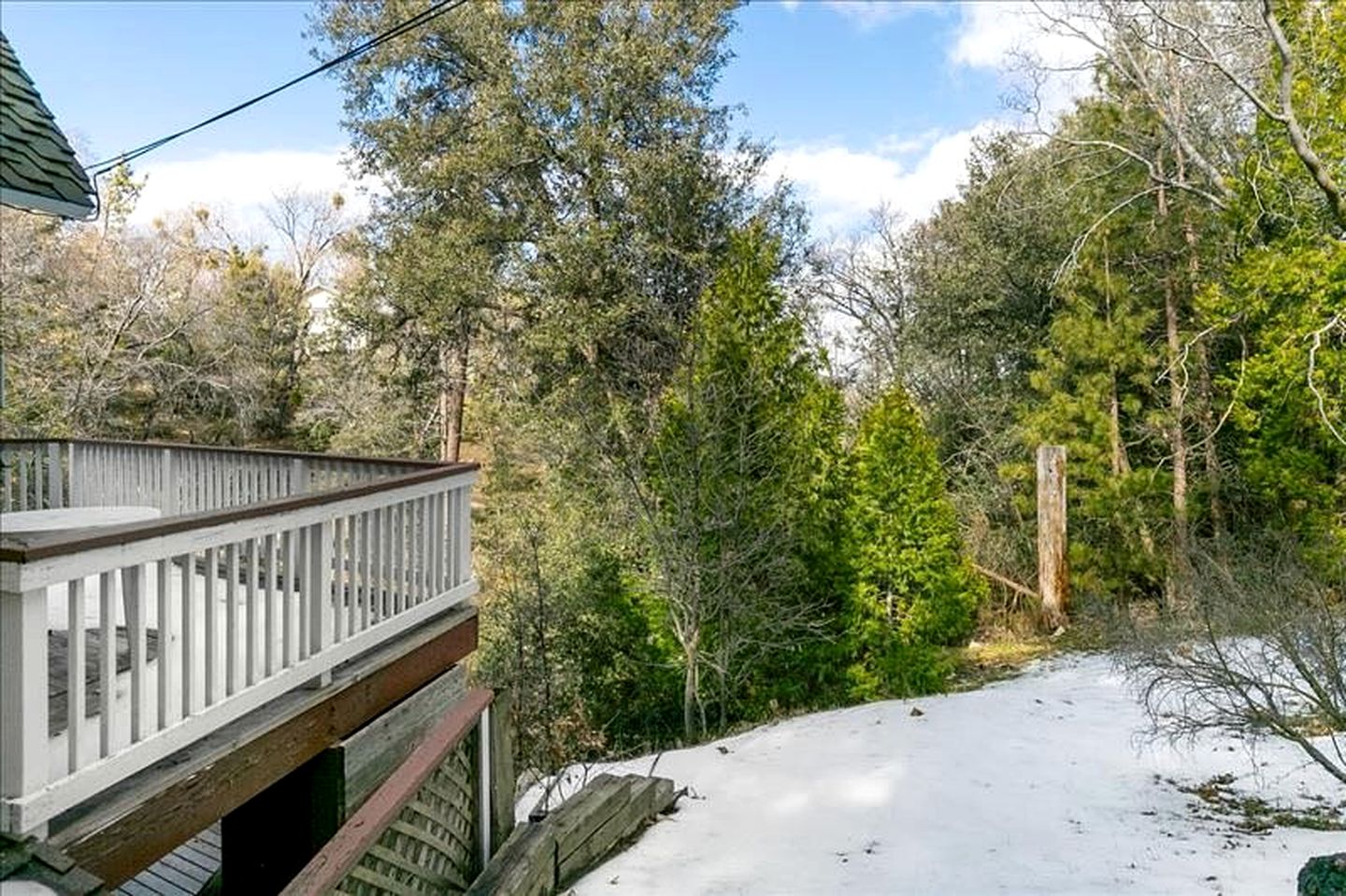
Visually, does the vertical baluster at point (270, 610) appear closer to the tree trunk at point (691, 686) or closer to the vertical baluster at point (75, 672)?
the vertical baluster at point (75, 672)

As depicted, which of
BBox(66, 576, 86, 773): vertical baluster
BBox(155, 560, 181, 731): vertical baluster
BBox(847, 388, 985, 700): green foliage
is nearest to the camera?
BBox(66, 576, 86, 773): vertical baluster

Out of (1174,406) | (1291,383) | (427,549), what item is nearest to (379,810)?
(427,549)

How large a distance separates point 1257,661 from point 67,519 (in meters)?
7.08

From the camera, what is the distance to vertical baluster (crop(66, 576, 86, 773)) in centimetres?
237

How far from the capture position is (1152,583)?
43.5 feet

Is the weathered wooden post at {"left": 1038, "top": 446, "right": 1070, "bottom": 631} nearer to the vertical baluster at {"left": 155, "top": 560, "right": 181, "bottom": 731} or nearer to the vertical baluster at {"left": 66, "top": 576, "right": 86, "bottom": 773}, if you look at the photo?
the vertical baluster at {"left": 155, "top": 560, "right": 181, "bottom": 731}

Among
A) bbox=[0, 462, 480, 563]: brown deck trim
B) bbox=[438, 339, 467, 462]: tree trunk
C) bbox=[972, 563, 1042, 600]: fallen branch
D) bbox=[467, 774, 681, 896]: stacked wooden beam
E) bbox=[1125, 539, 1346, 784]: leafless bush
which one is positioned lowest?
bbox=[972, 563, 1042, 600]: fallen branch

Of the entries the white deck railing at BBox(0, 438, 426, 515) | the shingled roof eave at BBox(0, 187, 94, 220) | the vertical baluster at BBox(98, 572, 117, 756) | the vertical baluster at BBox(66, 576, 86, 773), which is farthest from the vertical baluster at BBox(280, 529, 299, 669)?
the shingled roof eave at BBox(0, 187, 94, 220)

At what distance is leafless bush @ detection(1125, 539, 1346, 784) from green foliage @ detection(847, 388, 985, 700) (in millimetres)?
3801

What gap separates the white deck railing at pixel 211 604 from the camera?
2.25 m

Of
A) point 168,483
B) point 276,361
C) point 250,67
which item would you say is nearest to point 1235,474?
point 168,483

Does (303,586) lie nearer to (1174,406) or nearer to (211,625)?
(211,625)

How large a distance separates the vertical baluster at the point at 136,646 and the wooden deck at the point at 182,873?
2.12 m

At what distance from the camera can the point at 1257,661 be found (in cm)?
586
